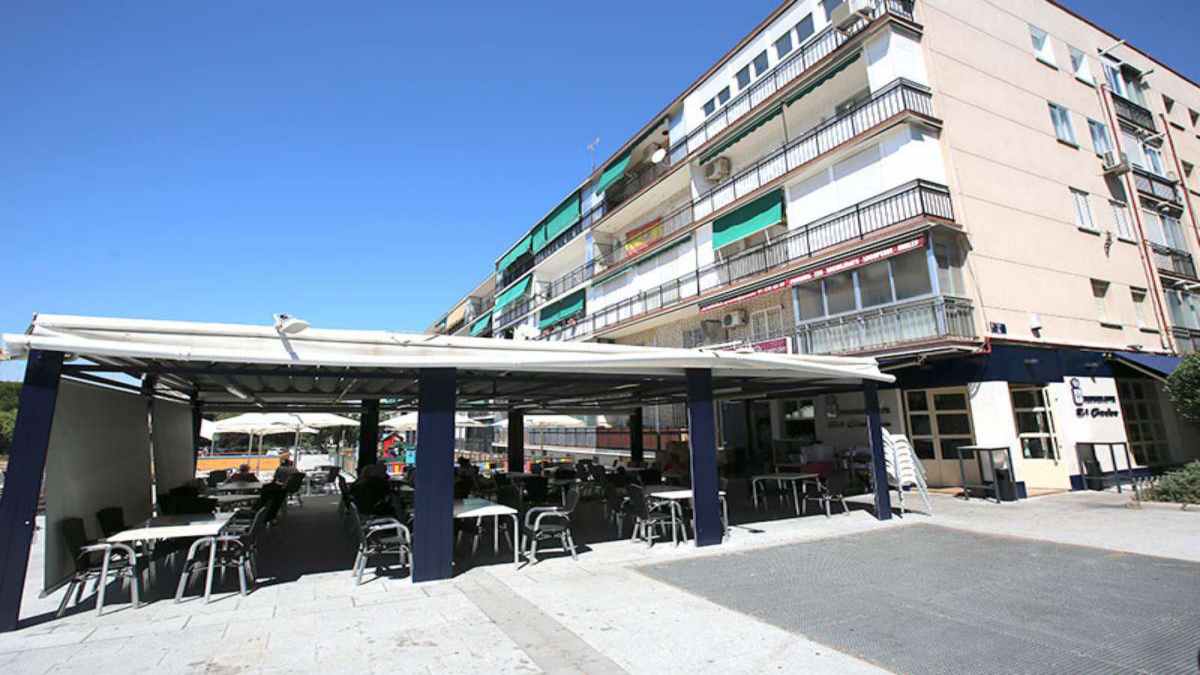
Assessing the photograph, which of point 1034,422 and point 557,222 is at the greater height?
point 557,222

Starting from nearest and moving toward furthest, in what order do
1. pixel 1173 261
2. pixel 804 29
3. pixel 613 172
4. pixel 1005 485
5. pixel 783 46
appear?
pixel 1005 485, pixel 804 29, pixel 783 46, pixel 1173 261, pixel 613 172

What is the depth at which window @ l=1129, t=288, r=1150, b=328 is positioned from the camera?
17352mm

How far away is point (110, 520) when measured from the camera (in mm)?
6594

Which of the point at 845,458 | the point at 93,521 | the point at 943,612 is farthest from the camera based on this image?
the point at 845,458

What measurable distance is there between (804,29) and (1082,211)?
33.1ft

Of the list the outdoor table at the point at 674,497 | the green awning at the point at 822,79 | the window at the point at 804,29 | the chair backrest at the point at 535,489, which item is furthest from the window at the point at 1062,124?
the chair backrest at the point at 535,489

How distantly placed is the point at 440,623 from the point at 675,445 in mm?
12647

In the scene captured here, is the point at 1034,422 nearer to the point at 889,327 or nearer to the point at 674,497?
the point at 889,327

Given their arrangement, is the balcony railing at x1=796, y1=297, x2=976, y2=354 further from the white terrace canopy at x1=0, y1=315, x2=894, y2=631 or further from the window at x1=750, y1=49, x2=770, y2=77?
the window at x1=750, y1=49, x2=770, y2=77

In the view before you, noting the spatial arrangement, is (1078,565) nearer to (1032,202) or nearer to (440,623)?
(440,623)

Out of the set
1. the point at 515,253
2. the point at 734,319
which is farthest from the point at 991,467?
the point at 515,253

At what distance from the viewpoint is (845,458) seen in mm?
14359

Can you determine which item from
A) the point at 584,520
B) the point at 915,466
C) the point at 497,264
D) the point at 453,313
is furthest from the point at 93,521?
the point at 453,313

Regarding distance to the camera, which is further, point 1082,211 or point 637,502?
point 1082,211
